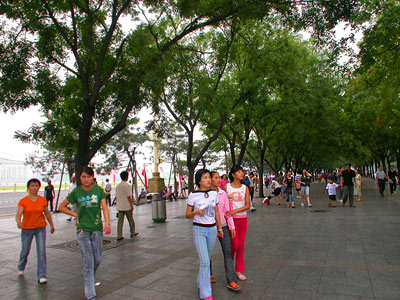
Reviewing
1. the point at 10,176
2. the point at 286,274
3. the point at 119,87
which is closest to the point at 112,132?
the point at 119,87

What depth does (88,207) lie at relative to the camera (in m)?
3.91

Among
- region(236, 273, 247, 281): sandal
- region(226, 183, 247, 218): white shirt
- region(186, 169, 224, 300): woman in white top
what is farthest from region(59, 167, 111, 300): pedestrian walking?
region(236, 273, 247, 281): sandal

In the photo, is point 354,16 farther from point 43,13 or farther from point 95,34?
point 43,13

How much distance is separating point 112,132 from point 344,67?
267 inches

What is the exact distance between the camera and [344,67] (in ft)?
29.1

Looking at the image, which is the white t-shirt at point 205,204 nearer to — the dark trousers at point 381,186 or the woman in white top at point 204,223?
the woman in white top at point 204,223

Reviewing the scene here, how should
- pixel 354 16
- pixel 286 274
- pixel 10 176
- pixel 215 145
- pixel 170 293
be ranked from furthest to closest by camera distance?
pixel 10 176, pixel 215 145, pixel 354 16, pixel 286 274, pixel 170 293

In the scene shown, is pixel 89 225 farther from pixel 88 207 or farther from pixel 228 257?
pixel 228 257

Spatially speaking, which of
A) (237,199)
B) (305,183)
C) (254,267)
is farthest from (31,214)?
(305,183)

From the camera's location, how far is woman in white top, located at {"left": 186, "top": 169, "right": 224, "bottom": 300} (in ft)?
11.9

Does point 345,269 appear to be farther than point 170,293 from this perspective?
Yes

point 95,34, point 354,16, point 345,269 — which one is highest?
point 95,34

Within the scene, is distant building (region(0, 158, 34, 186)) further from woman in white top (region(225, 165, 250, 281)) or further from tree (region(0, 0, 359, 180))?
woman in white top (region(225, 165, 250, 281))

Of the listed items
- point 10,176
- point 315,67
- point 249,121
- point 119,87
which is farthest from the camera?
point 10,176
